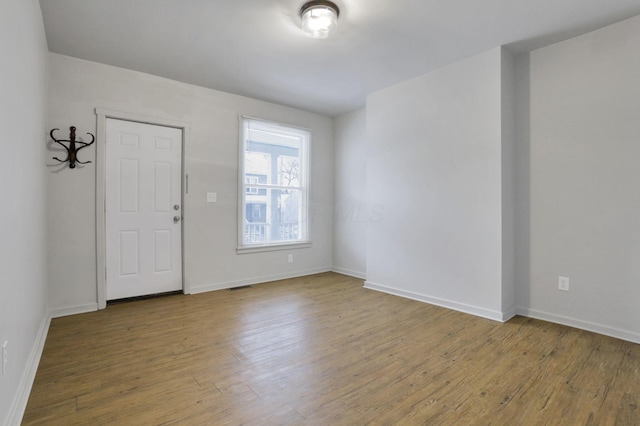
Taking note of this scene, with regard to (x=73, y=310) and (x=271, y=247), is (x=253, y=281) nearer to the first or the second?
(x=271, y=247)

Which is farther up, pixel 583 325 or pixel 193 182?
pixel 193 182

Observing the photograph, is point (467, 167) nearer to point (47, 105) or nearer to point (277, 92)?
point (277, 92)

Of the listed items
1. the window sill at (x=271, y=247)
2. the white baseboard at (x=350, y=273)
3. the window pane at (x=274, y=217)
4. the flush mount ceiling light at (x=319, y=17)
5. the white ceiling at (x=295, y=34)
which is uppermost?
the white ceiling at (x=295, y=34)

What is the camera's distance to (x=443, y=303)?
333cm

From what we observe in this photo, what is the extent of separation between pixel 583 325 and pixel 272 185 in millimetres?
3779

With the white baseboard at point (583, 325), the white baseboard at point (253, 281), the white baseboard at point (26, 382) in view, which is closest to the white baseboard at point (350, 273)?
the white baseboard at point (253, 281)

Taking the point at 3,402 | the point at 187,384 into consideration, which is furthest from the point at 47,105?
the point at 187,384

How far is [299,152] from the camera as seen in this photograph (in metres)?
4.89

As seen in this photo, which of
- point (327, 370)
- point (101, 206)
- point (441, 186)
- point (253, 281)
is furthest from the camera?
point (253, 281)

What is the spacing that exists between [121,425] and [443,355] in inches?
78.3

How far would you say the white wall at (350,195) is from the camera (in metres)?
4.74

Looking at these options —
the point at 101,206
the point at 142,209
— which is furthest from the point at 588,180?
the point at 101,206

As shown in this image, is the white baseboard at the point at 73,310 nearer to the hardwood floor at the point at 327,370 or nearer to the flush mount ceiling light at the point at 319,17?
the hardwood floor at the point at 327,370

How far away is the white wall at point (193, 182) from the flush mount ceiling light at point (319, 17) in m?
1.98
